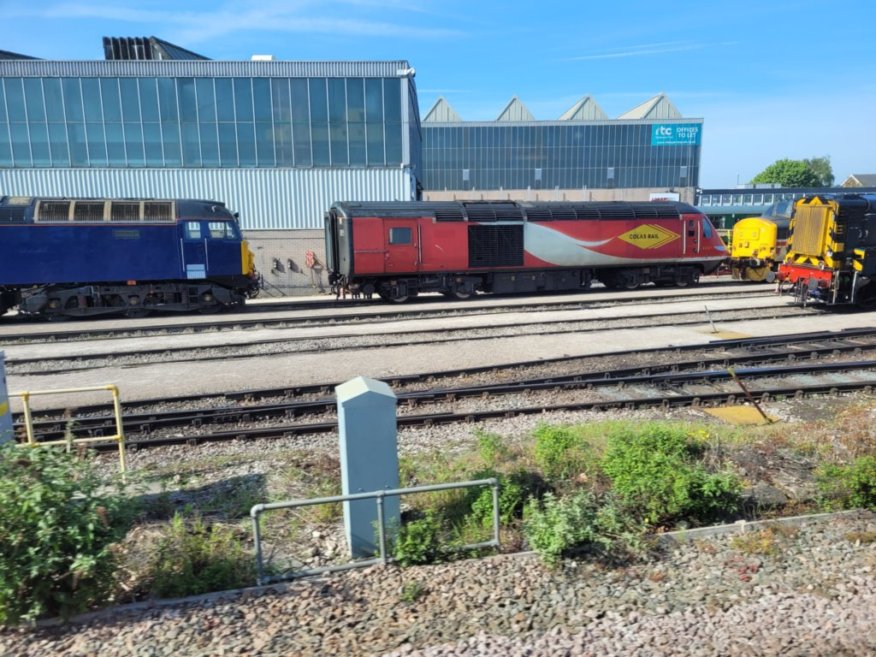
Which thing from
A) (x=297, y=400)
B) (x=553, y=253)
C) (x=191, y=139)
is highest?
(x=191, y=139)

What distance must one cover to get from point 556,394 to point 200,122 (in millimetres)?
26608

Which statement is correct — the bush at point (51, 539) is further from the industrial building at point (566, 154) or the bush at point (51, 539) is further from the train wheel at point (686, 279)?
the industrial building at point (566, 154)

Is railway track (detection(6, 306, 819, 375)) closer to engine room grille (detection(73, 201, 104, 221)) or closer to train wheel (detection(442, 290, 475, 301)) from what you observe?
train wheel (detection(442, 290, 475, 301))

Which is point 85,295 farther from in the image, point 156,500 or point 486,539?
point 486,539

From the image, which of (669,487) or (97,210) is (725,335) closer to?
(669,487)

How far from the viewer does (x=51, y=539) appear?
427cm

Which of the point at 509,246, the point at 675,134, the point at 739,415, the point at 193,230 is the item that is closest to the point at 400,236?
the point at 509,246

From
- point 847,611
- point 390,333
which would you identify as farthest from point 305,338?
point 847,611

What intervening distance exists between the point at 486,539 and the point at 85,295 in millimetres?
19478

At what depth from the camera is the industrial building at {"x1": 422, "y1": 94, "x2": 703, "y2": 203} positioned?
8044 centimetres

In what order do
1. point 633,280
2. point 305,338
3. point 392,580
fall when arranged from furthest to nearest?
point 633,280, point 305,338, point 392,580

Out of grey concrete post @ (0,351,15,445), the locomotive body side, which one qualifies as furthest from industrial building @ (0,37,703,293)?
grey concrete post @ (0,351,15,445)

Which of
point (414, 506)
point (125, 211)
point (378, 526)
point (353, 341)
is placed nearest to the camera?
point (378, 526)

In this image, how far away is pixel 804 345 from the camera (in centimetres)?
1424
